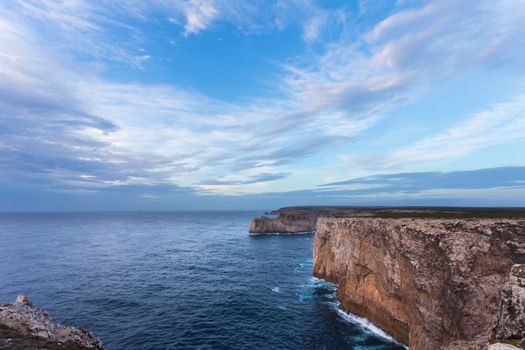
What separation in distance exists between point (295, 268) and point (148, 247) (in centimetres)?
5782

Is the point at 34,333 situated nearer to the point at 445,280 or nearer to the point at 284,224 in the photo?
the point at 445,280

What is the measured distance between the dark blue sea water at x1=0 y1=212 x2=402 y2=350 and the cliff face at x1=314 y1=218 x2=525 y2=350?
5.30 meters

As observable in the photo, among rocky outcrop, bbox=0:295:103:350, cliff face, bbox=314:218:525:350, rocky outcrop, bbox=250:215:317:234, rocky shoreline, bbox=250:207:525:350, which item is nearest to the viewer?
rocky shoreline, bbox=250:207:525:350

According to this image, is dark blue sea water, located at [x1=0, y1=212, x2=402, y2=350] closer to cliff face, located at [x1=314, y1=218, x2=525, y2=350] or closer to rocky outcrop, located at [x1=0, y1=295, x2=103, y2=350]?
cliff face, located at [x1=314, y1=218, x2=525, y2=350]

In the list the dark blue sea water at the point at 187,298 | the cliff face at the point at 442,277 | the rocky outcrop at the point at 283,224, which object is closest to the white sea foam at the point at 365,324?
the dark blue sea water at the point at 187,298

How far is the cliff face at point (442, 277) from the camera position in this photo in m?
23.8

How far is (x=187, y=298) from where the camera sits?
48875 mm

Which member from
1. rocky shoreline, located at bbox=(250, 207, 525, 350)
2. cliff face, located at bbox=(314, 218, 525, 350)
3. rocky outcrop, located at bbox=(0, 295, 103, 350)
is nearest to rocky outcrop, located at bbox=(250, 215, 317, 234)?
rocky shoreline, located at bbox=(250, 207, 525, 350)

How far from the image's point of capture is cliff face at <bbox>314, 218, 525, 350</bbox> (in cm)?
2377

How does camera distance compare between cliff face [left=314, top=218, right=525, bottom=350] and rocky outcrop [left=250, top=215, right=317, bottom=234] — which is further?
rocky outcrop [left=250, top=215, right=317, bottom=234]

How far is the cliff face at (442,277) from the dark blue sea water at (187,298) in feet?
17.4

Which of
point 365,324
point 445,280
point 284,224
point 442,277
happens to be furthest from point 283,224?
point 445,280

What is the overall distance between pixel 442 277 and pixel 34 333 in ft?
114

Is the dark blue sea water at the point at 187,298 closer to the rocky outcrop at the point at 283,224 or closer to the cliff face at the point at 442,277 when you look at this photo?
the cliff face at the point at 442,277
